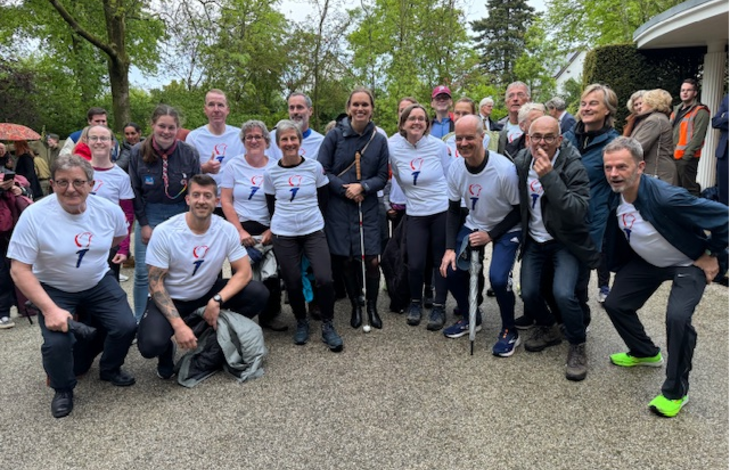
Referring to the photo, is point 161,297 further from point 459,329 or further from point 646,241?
point 646,241

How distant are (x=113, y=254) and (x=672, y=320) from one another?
4225 millimetres

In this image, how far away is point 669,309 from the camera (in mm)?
3100

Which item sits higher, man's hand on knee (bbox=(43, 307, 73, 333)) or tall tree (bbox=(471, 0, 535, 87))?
tall tree (bbox=(471, 0, 535, 87))

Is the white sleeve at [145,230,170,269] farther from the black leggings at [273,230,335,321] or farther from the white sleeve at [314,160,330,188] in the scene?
the white sleeve at [314,160,330,188]

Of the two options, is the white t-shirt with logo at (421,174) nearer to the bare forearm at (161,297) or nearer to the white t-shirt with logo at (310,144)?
the white t-shirt with logo at (310,144)

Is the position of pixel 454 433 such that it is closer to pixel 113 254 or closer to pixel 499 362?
pixel 499 362

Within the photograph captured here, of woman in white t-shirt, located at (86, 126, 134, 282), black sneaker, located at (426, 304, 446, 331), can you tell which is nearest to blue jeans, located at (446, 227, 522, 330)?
black sneaker, located at (426, 304, 446, 331)

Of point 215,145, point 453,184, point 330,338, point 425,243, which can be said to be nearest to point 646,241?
point 453,184

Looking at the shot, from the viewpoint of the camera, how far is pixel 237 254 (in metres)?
3.84

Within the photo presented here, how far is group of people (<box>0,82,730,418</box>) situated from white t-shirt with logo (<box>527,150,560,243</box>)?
17mm

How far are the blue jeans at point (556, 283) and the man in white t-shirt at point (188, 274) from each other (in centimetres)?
225

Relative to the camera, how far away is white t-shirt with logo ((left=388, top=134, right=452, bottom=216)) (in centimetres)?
461

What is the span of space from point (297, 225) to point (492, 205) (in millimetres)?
1669

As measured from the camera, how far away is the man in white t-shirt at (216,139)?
4.79 metres
